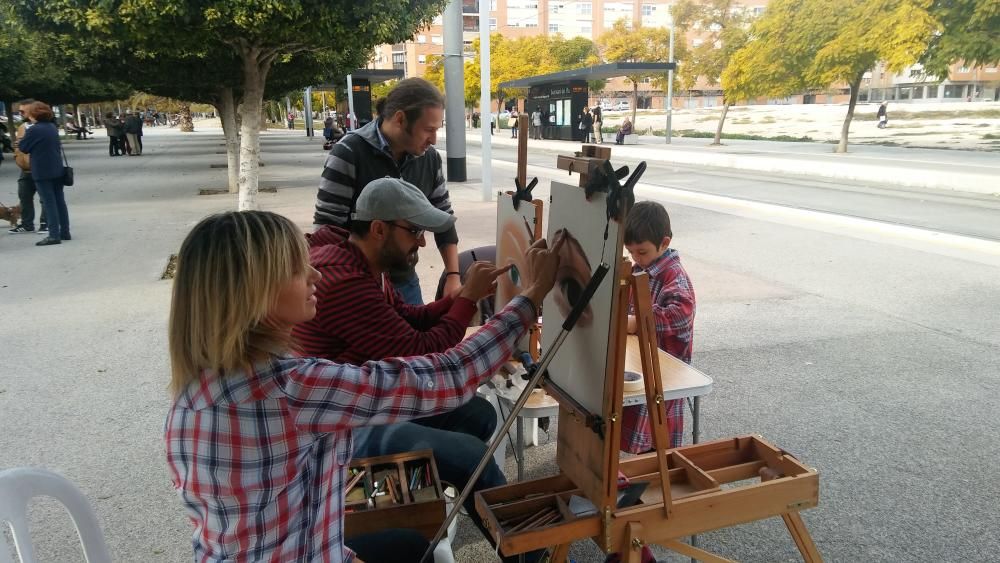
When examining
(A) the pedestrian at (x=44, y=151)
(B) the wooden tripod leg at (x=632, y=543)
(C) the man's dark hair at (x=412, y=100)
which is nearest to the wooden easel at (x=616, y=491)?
(B) the wooden tripod leg at (x=632, y=543)

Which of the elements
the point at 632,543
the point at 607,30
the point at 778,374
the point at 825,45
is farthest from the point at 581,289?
the point at 607,30

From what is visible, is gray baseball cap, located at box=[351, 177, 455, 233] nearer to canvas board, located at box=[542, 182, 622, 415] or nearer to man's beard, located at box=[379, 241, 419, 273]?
man's beard, located at box=[379, 241, 419, 273]

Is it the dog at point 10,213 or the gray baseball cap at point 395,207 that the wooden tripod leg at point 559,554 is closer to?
the gray baseball cap at point 395,207

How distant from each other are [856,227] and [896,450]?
7199 mm

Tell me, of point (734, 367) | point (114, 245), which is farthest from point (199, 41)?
point (734, 367)

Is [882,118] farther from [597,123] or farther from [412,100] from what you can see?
[412,100]

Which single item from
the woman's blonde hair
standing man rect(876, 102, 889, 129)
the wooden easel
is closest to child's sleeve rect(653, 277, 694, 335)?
the wooden easel

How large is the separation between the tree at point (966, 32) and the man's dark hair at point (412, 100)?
811 inches

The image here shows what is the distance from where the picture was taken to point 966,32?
1894 centimetres

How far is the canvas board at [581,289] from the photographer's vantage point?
5.54 ft

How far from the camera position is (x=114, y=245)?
9562 mm

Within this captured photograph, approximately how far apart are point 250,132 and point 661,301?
858cm

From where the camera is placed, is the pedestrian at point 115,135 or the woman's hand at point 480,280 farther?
the pedestrian at point 115,135

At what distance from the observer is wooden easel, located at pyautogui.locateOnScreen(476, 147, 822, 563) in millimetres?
1707
